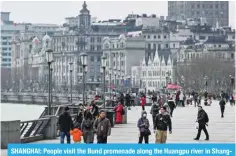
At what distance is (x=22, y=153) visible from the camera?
22328 mm

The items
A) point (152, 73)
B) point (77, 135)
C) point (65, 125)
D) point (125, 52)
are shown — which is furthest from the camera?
point (125, 52)

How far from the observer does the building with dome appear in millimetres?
166375

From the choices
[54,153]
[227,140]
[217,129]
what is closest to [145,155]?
[54,153]

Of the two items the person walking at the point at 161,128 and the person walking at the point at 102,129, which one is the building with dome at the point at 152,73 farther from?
the person walking at the point at 102,129

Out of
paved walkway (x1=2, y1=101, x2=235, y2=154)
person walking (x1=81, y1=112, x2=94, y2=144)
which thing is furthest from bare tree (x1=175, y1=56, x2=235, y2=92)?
person walking (x1=81, y1=112, x2=94, y2=144)

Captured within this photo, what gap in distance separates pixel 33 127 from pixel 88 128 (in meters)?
4.37

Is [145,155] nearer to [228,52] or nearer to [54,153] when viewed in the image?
[54,153]

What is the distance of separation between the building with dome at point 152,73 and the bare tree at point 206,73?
49.2ft

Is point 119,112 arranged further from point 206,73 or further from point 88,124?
point 206,73

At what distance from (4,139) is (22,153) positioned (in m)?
6.96

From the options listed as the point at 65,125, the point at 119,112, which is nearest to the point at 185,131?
the point at 119,112

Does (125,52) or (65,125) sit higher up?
(125,52)

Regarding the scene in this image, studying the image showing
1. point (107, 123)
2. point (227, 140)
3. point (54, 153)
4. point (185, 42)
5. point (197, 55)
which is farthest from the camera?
point (185, 42)

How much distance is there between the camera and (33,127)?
108 ft
